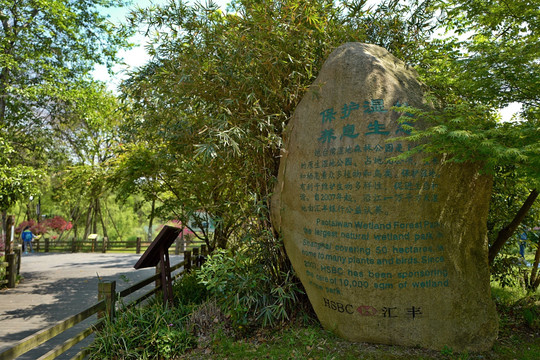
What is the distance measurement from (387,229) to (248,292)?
1.97 m

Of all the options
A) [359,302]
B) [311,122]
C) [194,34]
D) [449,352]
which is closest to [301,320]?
[359,302]

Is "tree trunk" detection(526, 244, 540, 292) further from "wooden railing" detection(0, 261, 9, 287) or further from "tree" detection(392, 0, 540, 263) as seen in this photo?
→ "wooden railing" detection(0, 261, 9, 287)

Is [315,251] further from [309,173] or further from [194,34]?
[194,34]

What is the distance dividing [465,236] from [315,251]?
1.74 meters

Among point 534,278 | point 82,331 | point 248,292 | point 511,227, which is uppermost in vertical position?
point 511,227

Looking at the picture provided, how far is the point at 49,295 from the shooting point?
8797mm

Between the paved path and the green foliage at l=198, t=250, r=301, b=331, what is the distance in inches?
53.7

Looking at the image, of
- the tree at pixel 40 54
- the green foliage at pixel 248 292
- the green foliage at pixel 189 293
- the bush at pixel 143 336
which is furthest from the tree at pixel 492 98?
the tree at pixel 40 54

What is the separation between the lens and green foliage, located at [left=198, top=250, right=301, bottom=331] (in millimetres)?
4863

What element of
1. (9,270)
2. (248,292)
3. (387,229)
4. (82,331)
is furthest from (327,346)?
(9,270)

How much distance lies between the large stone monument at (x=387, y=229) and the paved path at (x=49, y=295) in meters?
2.98

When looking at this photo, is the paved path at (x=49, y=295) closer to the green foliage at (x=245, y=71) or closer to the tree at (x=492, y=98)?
the green foliage at (x=245, y=71)

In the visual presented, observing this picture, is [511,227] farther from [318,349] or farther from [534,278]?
[318,349]

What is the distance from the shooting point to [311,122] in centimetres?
494
